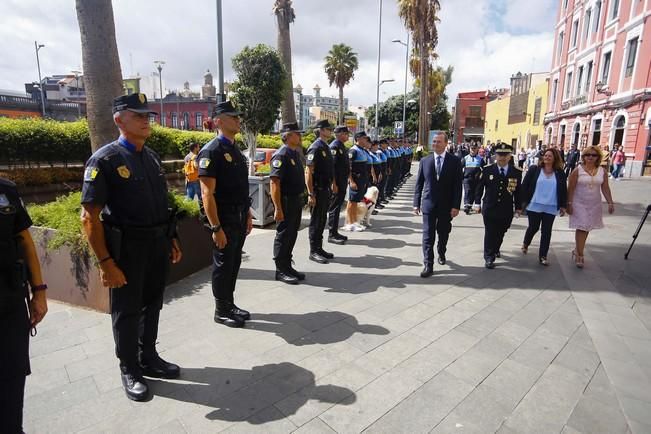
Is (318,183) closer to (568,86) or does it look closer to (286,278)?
(286,278)

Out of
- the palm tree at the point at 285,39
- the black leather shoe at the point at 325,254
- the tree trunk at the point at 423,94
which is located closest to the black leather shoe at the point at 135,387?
the black leather shoe at the point at 325,254

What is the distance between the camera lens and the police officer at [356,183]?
789 cm

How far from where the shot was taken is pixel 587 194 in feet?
18.6

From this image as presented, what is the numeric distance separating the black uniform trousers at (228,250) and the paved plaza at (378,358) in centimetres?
43

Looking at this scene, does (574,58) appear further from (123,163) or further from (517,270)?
(123,163)

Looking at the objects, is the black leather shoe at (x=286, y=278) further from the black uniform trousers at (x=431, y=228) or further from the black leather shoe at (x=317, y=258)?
the black uniform trousers at (x=431, y=228)

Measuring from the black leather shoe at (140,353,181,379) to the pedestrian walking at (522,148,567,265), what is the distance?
539cm

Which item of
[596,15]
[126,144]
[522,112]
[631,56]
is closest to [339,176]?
[126,144]

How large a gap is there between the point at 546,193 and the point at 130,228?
5707 millimetres

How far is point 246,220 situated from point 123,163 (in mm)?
1429

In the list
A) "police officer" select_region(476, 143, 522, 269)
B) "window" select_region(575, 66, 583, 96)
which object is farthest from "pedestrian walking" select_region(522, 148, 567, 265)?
"window" select_region(575, 66, 583, 96)

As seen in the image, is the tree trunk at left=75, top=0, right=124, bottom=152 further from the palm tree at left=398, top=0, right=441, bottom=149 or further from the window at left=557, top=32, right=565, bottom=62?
the window at left=557, top=32, right=565, bottom=62

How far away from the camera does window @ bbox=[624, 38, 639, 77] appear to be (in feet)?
68.3

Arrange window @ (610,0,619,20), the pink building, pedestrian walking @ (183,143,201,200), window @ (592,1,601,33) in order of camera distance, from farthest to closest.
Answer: window @ (592,1,601,33) → window @ (610,0,619,20) → the pink building → pedestrian walking @ (183,143,201,200)
